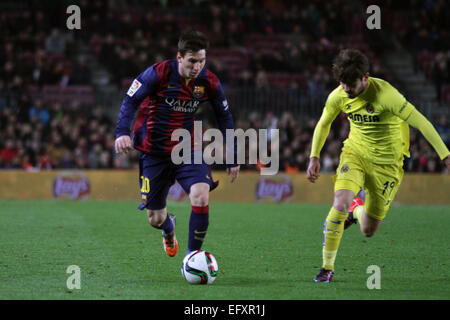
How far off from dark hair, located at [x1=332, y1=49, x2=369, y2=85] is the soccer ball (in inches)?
79.9

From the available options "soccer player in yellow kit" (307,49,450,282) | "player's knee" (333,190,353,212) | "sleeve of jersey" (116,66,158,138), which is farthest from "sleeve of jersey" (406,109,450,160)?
"sleeve of jersey" (116,66,158,138)

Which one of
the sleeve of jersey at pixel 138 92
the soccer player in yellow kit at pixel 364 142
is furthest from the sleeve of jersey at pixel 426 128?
the sleeve of jersey at pixel 138 92

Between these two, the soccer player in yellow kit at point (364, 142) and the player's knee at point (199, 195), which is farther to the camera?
the player's knee at point (199, 195)

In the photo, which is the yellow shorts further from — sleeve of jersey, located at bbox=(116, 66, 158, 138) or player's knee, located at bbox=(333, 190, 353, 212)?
sleeve of jersey, located at bbox=(116, 66, 158, 138)

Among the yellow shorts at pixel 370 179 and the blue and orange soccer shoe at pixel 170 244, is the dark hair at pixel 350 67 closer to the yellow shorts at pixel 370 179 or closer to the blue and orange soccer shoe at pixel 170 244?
the yellow shorts at pixel 370 179

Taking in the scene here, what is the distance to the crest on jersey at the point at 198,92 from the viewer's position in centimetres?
711

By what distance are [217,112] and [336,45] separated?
17.0 metres

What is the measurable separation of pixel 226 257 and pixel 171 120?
1964 millimetres

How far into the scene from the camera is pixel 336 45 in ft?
77.6

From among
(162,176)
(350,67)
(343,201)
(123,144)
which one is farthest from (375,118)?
(123,144)

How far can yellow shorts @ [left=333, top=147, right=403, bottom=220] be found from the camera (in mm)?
6902

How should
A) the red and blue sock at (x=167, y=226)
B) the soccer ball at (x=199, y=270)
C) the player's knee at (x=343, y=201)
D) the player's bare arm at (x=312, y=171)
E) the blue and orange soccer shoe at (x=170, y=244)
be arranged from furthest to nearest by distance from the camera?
the blue and orange soccer shoe at (x=170, y=244) < the red and blue sock at (x=167, y=226) < the player's bare arm at (x=312, y=171) < the player's knee at (x=343, y=201) < the soccer ball at (x=199, y=270)

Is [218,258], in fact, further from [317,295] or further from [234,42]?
[234,42]

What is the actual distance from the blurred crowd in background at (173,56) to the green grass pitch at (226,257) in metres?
4.71
